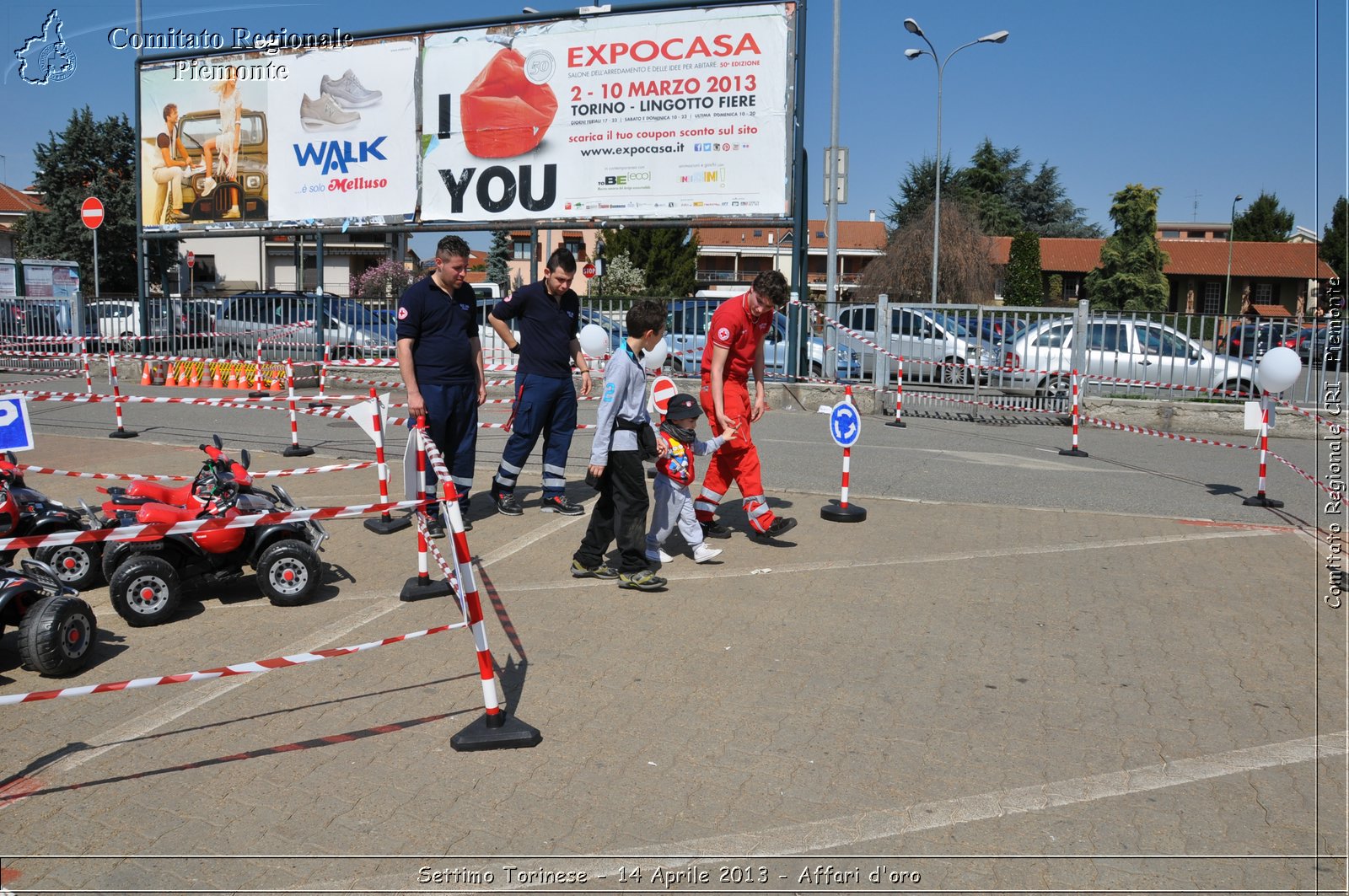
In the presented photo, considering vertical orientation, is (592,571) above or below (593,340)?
below

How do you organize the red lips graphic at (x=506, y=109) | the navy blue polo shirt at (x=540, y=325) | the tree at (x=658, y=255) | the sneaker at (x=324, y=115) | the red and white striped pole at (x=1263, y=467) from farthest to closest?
1. the tree at (x=658, y=255)
2. the sneaker at (x=324, y=115)
3. the red lips graphic at (x=506, y=109)
4. the red and white striped pole at (x=1263, y=467)
5. the navy blue polo shirt at (x=540, y=325)

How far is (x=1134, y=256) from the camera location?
4991 cm

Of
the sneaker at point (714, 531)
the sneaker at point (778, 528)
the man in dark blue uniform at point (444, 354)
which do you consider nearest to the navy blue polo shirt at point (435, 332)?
the man in dark blue uniform at point (444, 354)

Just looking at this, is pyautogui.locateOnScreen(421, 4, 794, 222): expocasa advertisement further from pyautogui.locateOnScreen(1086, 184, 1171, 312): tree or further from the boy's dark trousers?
pyautogui.locateOnScreen(1086, 184, 1171, 312): tree

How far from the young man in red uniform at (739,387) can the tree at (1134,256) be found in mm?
47423

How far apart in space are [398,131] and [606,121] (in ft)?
14.5

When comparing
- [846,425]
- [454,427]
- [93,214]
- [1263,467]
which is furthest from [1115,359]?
[93,214]

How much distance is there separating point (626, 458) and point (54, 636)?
308 centimetres

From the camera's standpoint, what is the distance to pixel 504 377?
18.8m

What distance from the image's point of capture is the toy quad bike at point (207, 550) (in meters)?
5.57

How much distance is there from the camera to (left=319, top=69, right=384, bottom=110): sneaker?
791 inches

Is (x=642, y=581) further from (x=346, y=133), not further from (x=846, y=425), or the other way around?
(x=346, y=133)

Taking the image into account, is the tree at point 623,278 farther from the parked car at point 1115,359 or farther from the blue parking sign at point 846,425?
the blue parking sign at point 846,425

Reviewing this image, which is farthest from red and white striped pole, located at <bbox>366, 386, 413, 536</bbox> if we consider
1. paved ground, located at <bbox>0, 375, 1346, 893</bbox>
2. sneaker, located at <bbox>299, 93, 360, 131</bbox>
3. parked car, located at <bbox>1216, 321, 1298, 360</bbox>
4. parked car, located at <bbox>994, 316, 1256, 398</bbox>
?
sneaker, located at <bbox>299, 93, 360, 131</bbox>
